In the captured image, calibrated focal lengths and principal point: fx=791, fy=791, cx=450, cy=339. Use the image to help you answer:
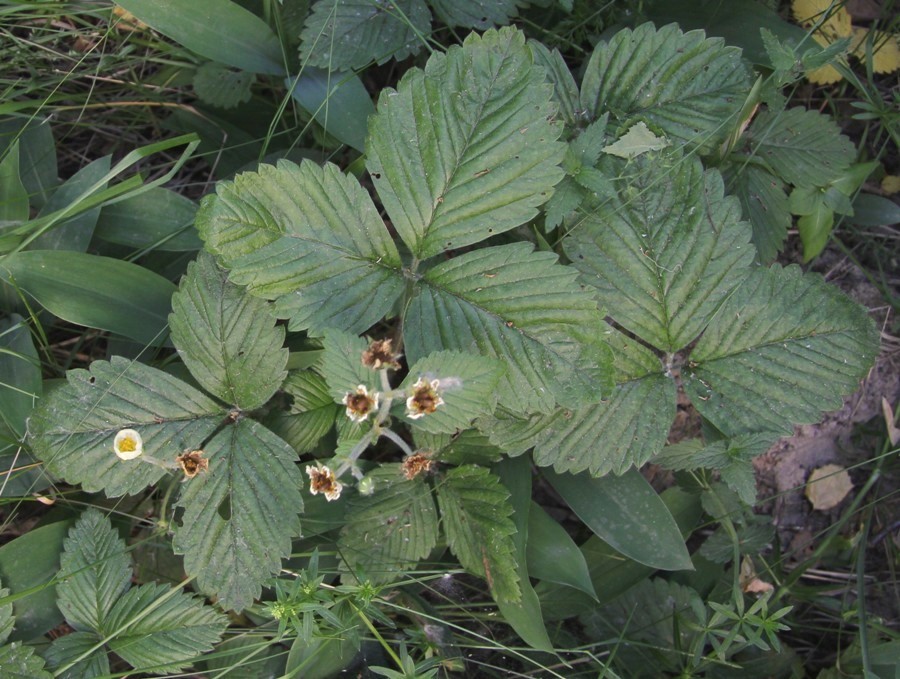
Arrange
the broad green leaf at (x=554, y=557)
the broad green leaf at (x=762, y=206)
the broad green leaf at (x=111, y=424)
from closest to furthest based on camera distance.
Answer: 1. the broad green leaf at (x=111, y=424)
2. the broad green leaf at (x=554, y=557)
3. the broad green leaf at (x=762, y=206)

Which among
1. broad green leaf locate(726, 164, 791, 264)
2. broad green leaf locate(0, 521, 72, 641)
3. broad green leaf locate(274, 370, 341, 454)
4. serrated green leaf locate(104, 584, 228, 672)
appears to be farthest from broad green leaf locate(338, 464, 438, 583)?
broad green leaf locate(726, 164, 791, 264)

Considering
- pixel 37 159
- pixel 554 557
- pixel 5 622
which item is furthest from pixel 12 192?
pixel 554 557

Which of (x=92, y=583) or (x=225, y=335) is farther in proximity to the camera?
(x=92, y=583)

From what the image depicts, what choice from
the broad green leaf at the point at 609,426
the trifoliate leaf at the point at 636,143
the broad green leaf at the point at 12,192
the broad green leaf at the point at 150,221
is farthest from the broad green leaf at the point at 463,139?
the broad green leaf at the point at 12,192

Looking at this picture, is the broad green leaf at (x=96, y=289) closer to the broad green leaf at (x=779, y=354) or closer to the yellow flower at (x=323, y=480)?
the yellow flower at (x=323, y=480)

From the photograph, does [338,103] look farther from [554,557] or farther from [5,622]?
[5,622]
